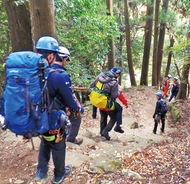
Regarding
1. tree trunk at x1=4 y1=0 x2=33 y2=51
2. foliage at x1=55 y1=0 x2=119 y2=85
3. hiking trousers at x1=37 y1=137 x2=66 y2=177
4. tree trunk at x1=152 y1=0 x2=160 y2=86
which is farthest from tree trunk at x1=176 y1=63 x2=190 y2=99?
hiking trousers at x1=37 y1=137 x2=66 y2=177

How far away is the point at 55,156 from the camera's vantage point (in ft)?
12.5

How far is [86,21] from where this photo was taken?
8.71 m

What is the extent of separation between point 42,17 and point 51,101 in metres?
2.26

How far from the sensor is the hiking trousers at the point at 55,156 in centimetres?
380

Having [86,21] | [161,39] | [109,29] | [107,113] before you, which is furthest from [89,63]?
[161,39]

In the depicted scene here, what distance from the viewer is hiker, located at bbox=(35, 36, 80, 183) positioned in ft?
11.3

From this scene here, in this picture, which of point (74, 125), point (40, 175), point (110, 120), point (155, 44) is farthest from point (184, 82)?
point (40, 175)

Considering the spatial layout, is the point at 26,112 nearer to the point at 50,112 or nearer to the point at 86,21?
the point at 50,112

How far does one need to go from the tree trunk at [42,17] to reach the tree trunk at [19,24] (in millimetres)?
1710

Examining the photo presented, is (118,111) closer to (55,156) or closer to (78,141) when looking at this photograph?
(78,141)

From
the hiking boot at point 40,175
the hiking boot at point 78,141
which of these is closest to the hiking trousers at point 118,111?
the hiking boot at point 78,141

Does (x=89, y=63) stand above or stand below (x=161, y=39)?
below

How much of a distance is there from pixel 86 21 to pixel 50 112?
588 cm

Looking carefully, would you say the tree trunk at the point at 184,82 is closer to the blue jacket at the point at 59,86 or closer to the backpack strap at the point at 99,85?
the backpack strap at the point at 99,85
